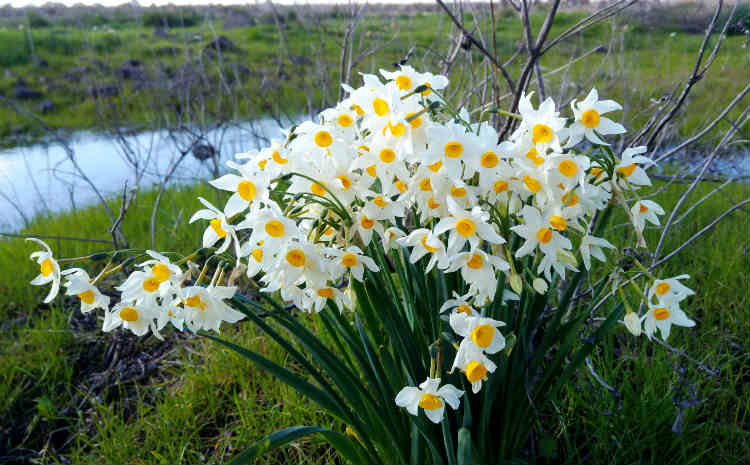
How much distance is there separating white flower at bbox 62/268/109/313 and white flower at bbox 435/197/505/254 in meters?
0.55

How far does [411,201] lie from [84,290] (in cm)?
56

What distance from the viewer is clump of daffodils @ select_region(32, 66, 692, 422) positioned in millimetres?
751

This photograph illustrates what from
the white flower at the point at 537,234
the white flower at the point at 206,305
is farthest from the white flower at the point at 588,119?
the white flower at the point at 206,305

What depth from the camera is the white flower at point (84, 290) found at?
0.84m

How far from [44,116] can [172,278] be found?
9137 mm

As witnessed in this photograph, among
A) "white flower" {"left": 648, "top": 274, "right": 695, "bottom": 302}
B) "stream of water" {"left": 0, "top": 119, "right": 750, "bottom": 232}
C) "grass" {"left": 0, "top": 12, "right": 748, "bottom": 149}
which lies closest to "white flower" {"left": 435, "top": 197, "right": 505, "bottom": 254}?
"white flower" {"left": 648, "top": 274, "right": 695, "bottom": 302}

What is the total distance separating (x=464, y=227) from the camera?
755 millimetres

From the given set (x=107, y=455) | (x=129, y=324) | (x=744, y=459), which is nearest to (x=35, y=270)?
(x=107, y=455)

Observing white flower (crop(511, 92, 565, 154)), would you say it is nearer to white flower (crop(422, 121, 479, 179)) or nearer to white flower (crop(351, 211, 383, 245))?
white flower (crop(422, 121, 479, 179))

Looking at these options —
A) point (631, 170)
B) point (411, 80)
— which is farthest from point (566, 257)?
point (411, 80)

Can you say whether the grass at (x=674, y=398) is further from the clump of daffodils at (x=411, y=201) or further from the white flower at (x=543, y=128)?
the white flower at (x=543, y=128)

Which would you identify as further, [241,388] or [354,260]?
[241,388]

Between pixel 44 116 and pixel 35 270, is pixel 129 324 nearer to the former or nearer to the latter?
pixel 35 270

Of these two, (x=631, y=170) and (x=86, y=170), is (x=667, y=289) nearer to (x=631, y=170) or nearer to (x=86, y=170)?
(x=631, y=170)
